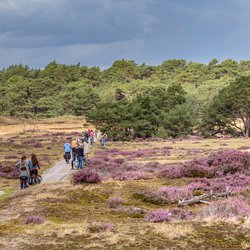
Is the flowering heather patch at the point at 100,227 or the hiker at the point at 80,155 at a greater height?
the hiker at the point at 80,155

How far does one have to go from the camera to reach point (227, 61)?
178000 mm

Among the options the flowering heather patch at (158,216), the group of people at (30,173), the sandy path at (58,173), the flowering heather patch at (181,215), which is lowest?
the flowering heather patch at (181,215)

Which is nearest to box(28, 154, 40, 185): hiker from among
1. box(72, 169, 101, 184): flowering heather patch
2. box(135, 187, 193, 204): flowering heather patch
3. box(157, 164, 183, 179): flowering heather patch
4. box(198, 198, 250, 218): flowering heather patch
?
box(72, 169, 101, 184): flowering heather patch

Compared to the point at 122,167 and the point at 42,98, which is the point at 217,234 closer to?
the point at 122,167

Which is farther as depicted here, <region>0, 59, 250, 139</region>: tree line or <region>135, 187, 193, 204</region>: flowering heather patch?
<region>0, 59, 250, 139</region>: tree line

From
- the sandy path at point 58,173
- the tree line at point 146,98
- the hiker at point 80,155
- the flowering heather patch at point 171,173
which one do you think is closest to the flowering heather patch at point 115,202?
the flowering heather patch at point 171,173

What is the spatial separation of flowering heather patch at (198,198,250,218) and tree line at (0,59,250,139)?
63410mm

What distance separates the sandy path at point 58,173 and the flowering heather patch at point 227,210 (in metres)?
15.0

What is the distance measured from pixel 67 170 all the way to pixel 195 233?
2214 centimetres

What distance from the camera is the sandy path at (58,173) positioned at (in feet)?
104

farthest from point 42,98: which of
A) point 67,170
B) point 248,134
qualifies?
point 67,170

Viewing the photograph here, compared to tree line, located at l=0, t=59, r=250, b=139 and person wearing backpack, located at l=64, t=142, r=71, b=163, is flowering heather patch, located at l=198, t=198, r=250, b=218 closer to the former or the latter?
person wearing backpack, located at l=64, t=142, r=71, b=163

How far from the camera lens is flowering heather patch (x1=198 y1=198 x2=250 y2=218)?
17.4 metres

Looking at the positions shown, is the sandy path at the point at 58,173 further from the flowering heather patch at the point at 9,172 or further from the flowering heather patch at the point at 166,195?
the flowering heather patch at the point at 166,195
